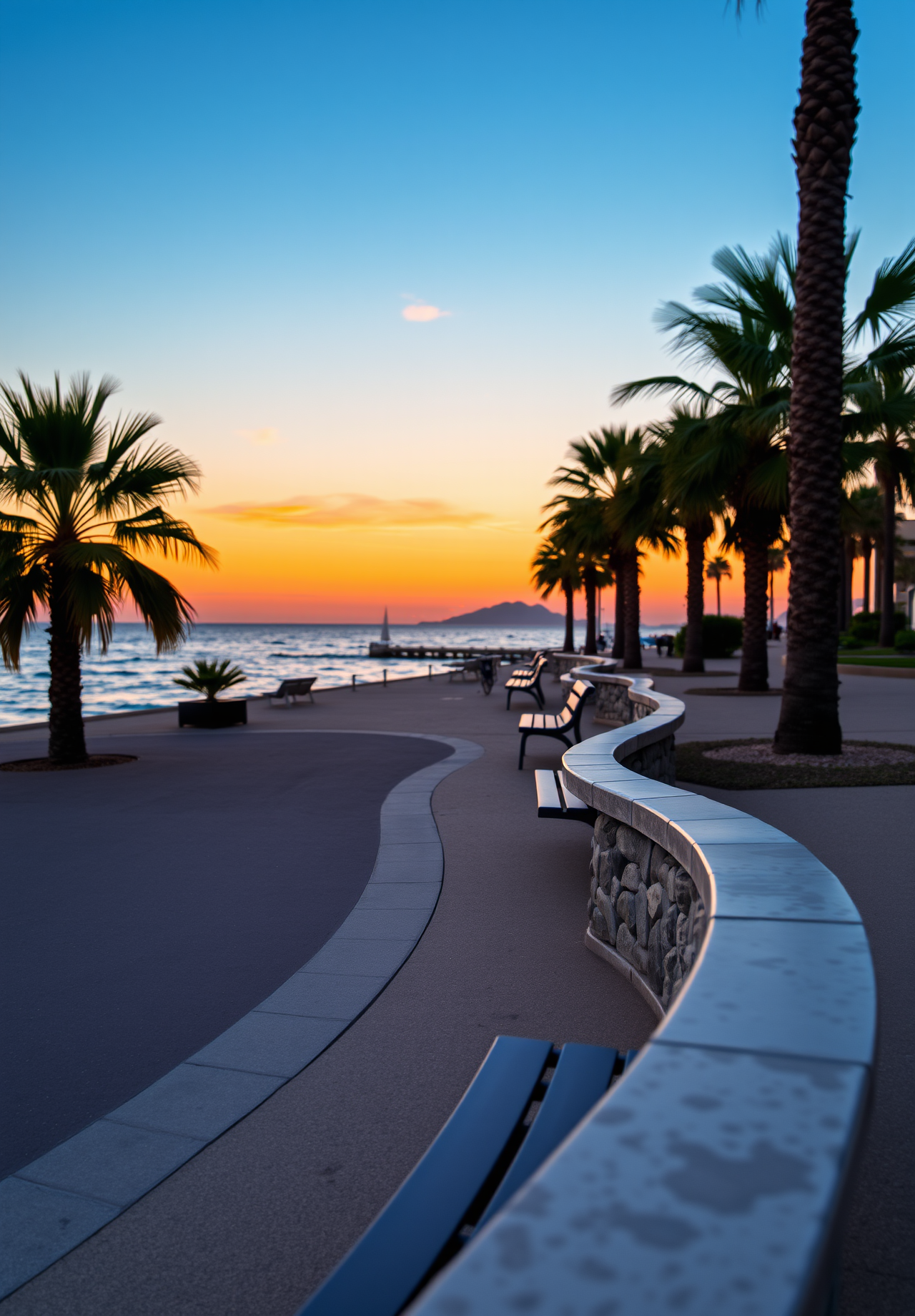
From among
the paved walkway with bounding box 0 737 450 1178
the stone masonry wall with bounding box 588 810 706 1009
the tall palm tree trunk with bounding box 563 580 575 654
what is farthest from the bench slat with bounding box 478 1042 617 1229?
the tall palm tree trunk with bounding box 563 580 575 654

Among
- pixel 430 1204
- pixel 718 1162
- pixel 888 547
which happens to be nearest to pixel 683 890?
pixel 430 1204

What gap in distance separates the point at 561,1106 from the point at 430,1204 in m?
0.56

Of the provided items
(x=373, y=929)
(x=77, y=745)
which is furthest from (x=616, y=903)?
(x=77, y=745)

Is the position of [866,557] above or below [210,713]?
above

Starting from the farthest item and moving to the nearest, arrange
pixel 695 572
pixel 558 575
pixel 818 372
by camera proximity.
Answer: pixel 558 575
pixel 695 572
pixel 818 372

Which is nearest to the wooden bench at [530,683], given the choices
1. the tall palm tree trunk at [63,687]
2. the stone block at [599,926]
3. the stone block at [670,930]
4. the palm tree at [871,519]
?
the tall palm tree trunk at [63,687]

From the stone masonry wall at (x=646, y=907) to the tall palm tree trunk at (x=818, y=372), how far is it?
6.70 metres

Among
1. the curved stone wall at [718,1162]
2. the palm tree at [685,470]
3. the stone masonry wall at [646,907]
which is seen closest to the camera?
the curved stone wall at [718,1162]

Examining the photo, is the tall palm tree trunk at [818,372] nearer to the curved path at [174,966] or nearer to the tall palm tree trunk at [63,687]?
the curved path at [174,966]

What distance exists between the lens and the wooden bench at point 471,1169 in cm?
159

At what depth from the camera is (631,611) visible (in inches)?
1255

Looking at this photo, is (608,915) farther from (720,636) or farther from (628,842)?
(720,636)

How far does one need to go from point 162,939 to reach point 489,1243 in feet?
14.6

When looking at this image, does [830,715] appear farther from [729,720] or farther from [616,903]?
[616,903]
